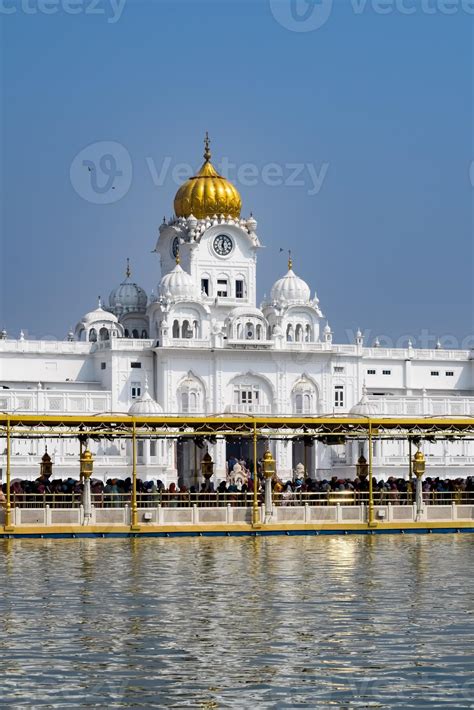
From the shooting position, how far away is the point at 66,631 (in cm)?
2342

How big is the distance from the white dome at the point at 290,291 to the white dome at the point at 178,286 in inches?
177

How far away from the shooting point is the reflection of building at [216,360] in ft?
243

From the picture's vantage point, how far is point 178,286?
3078 inches

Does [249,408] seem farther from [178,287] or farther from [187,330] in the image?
[178,287]

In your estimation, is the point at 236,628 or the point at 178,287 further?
the point at 178,287

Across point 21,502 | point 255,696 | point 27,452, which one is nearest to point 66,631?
point 255,696

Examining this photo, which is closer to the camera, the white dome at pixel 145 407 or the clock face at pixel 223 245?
the white dome at pixel 145 407

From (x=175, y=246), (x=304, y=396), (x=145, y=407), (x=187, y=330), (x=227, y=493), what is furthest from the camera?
(x=175, y=246)

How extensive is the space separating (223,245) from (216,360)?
8.42 m

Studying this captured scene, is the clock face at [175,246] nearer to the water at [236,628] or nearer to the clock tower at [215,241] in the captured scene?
the clock tower at [215,241]

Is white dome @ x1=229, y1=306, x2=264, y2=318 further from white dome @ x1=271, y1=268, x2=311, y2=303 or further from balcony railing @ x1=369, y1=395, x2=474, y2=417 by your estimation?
balcony railing @ x1=369, y1=395, x2=474, y2=417

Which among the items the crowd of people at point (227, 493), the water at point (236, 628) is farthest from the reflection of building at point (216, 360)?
the water at point (236, 628)

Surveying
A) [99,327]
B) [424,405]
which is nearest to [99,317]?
[99,327]

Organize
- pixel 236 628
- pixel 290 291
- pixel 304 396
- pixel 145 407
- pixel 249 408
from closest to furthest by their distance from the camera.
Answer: pixel 236 628 → pixel 145 407 → pixel 249 408 → pixel 304 396 → pixel 290 291
